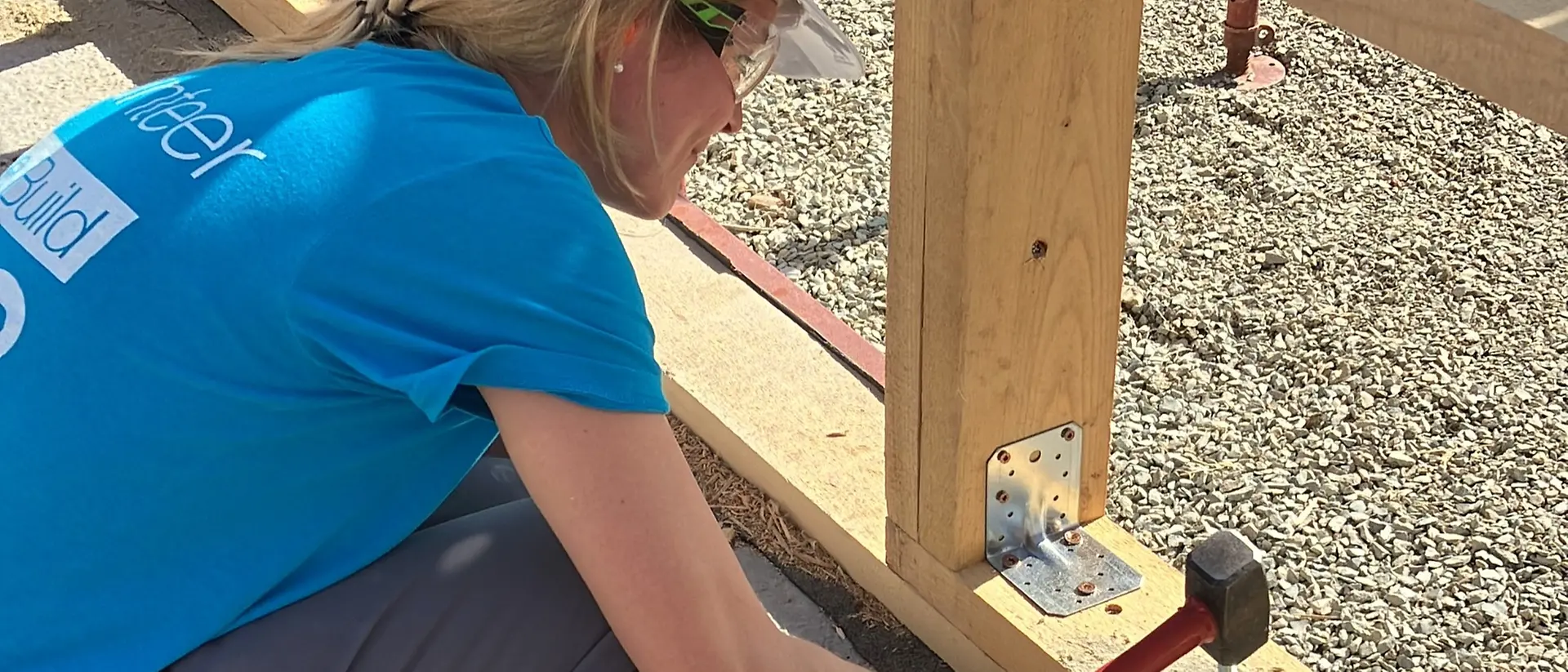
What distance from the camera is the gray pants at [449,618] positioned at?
1.47 m

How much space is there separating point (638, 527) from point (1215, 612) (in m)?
0.71

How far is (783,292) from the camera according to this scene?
291cm

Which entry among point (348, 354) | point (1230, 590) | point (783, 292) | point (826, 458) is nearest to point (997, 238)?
point (1230, 590)

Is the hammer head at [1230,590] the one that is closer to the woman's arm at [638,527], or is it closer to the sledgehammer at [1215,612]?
the sledgehammer at [1215,612]

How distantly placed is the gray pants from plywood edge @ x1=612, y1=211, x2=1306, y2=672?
2.50ft

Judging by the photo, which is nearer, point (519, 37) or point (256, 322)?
point (256, 322)

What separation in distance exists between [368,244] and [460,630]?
19.0 inches

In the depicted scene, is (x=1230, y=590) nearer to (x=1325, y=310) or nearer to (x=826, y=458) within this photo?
(x=826, y=458)

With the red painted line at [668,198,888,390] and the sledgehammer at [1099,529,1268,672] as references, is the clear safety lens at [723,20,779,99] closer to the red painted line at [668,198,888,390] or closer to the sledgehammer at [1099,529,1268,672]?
the sledgehammer at [1099,529,1268,672]

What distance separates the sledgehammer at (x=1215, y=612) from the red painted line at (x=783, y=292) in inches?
36.6

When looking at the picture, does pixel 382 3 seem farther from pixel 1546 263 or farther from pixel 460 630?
pixel 1546 263

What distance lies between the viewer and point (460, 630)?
5.09 feet

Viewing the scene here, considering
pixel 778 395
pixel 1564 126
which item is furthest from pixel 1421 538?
pixel 1564 126

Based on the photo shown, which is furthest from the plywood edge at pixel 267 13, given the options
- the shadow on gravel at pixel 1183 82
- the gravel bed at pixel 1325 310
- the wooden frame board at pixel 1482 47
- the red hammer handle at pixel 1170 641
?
the wooden frame board at pixel 1482 47
